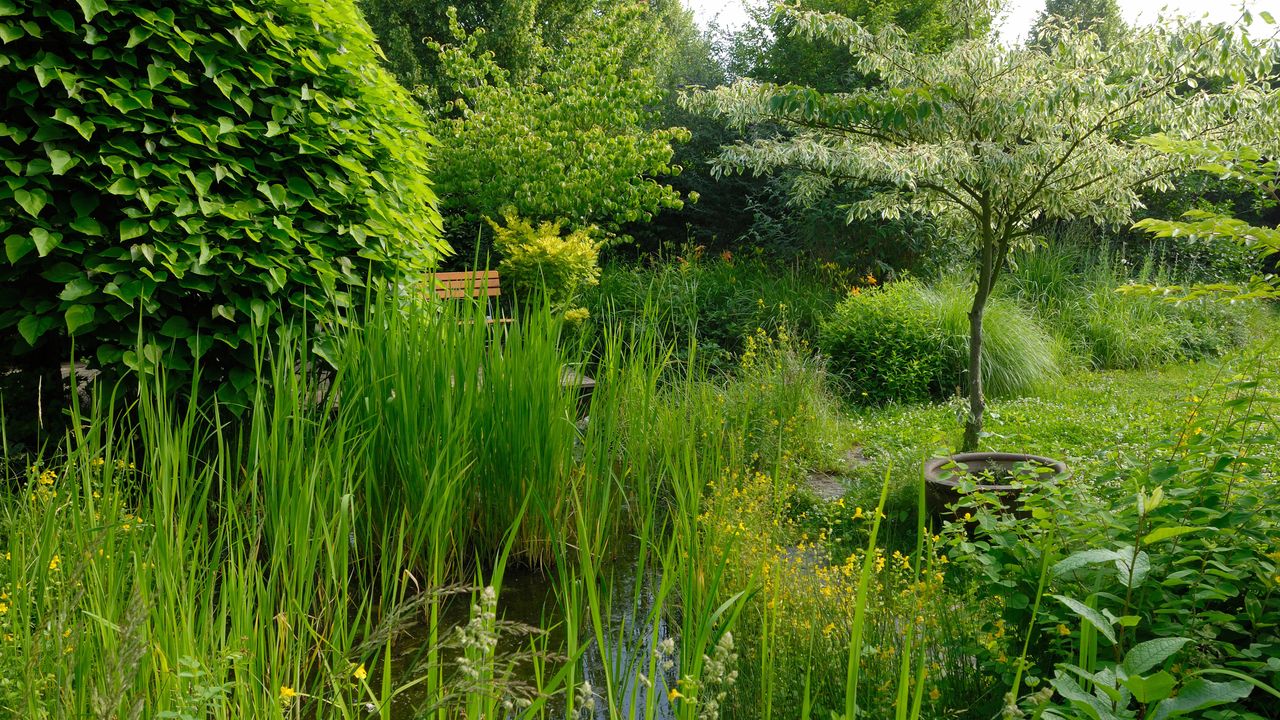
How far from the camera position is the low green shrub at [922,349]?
26.2 ft

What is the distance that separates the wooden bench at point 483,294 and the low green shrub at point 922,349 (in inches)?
124

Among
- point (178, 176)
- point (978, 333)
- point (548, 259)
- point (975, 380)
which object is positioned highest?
point (178, 176)

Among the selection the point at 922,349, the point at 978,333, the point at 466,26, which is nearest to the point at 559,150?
the point at 922,349

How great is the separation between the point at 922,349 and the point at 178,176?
6.81 metres

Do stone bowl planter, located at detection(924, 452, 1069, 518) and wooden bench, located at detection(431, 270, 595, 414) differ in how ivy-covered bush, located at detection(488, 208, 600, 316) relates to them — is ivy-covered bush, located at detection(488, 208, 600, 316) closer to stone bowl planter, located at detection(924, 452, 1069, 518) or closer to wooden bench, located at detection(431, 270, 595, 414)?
wooden bench, located at detection(431, 270, 595, 414)

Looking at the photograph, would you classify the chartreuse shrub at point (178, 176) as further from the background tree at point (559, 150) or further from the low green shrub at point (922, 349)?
the background tree at point (559, 150)

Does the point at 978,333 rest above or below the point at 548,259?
below

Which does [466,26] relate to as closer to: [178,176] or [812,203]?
[812,203]

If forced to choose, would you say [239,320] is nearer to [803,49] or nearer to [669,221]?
[669,221]

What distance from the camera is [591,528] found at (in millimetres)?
3125

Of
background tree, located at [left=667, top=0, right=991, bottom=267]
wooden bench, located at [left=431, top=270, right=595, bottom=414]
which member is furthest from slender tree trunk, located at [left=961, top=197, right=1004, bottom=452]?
background tree, located at [left=667, top=0, right=991, bottom=267]

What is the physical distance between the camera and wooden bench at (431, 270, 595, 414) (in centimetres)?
326

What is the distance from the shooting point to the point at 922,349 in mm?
8180

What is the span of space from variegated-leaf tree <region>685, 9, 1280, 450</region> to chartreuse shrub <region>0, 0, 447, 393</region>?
279 cm
